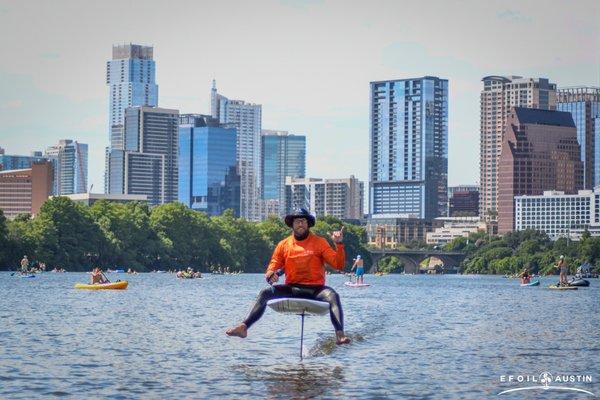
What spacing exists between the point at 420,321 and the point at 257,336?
1708 centimetres

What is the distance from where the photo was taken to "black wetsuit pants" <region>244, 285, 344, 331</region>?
107 ft

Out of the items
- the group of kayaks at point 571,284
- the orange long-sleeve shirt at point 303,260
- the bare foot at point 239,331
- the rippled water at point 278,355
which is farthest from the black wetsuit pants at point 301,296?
the group of kayaks at point 571,284

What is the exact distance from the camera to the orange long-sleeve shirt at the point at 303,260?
32344 millimetres

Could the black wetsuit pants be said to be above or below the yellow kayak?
above

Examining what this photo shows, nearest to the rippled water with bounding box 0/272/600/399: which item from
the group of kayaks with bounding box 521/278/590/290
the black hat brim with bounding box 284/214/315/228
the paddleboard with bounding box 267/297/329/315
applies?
the paddleboard with bounding box 267/297/329/315

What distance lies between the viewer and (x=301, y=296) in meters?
32.7

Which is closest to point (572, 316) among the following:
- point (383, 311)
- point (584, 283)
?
point (383, 311)

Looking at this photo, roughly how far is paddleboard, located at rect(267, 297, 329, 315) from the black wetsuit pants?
0.18m

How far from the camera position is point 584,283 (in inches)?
5891

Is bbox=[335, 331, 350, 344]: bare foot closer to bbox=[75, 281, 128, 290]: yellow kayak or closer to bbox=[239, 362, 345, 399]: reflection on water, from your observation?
bbox=[239, 362, 345, 399]: reflection on water

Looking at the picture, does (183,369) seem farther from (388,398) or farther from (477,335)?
(477,335)

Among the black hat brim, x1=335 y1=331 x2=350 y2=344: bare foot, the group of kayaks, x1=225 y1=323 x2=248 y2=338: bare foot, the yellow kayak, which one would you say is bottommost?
the group of kayaks

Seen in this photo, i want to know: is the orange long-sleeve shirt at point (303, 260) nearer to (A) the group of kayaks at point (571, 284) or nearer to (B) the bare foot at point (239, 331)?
(B) the bare foot at point (239, 331)

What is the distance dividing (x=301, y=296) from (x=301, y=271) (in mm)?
571
